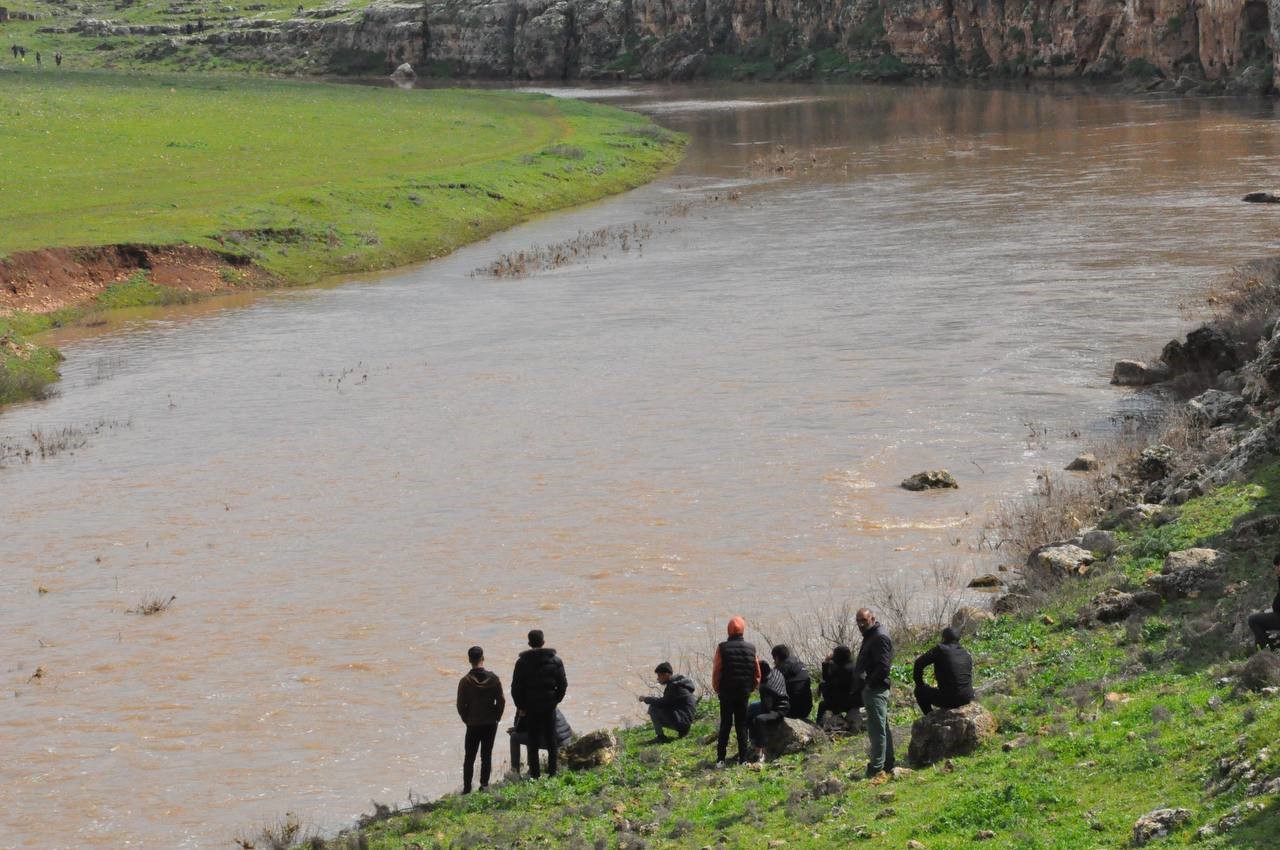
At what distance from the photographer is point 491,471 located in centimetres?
3197

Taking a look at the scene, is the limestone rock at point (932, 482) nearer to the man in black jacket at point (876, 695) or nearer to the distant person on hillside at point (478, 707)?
the distant person on hillside at point (478, 707)

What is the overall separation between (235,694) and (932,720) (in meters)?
10.9

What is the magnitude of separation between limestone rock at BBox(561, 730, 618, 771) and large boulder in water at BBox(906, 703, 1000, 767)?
13.1ft

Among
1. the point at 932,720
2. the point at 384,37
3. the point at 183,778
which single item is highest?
the point at 384,37

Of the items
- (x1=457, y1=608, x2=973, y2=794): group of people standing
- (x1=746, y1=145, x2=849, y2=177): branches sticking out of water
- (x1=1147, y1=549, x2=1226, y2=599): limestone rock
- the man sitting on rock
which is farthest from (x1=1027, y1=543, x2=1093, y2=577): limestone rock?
(x1=746, y1=145, x2=849, y2=177): branches sticking out of water

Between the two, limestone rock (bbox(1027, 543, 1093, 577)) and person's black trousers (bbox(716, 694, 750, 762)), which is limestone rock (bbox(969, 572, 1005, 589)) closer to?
limestone rock (bbox(1027, 543, 1093, 577))

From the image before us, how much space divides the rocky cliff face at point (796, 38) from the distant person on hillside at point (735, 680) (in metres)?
91.5

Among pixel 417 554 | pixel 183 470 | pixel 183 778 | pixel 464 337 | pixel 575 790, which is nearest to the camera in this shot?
pixel 575 790

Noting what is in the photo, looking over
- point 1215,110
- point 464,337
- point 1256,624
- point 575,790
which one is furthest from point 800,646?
point 1215,110

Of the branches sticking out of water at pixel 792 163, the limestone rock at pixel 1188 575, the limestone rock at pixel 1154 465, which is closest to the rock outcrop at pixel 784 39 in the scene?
the branches sticking out of water at pixel 792 163

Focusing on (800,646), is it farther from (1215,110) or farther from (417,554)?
(1215,110)

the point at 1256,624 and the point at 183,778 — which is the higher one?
the point at 1256,624

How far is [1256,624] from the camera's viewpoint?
50.6 ft

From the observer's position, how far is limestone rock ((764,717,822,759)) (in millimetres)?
17188
